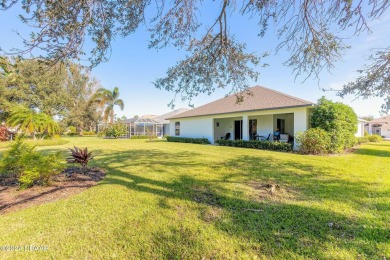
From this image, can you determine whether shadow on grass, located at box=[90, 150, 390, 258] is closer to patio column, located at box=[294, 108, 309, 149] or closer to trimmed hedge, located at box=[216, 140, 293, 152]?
trimmed hedge, located at box=[216, 140, 293, 152]

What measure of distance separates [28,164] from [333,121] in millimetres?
14576

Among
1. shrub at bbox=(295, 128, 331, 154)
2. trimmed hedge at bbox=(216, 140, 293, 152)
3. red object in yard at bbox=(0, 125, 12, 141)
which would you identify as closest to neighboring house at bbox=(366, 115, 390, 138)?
shrub at bbox=(295, 128, 331, 154)

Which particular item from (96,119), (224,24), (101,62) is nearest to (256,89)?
(224,24)

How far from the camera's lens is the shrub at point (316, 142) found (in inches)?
419

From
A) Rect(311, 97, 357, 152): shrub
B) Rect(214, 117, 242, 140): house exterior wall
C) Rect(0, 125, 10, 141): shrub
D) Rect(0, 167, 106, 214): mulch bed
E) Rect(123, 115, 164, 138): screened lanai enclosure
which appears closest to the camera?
Rect(0, 167, 106, 214): mulch bed

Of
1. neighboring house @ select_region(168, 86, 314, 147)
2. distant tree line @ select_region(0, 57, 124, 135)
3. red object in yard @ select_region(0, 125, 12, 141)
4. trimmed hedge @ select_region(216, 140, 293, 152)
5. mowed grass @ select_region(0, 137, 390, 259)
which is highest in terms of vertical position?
distant tree line @ select_region(0, 57, 124, 135)

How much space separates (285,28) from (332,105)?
816 cm

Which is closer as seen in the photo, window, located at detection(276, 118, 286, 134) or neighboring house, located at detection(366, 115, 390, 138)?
window, located at detection(276, 118, 286, 134)

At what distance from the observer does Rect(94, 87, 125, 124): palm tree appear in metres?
37.9

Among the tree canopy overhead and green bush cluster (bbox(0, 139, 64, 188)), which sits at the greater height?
the tree canopy overhead

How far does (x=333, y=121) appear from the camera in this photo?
11.4 metres

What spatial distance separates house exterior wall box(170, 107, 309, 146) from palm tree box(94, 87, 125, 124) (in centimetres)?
1990

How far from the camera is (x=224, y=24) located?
6492mm

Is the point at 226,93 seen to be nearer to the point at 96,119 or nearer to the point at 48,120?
the point at 48,120
